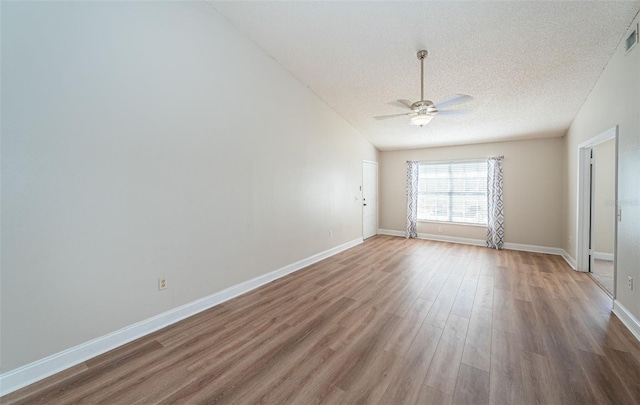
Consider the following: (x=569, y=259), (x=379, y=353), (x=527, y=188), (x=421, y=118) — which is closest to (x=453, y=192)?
(x=527, y=188)

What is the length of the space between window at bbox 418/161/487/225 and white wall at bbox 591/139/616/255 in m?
1.82

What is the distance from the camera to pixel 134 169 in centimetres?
226

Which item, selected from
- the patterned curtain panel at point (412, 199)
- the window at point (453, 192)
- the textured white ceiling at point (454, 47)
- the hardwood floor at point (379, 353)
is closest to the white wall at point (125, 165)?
the hardwood floor at point (379, 353)

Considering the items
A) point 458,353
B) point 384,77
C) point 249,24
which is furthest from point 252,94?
point 458,353

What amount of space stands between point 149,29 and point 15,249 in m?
2.12

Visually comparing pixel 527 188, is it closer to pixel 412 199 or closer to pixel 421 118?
pixel 412 199

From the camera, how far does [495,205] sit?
5.70 metres

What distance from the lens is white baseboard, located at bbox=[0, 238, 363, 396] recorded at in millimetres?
1707

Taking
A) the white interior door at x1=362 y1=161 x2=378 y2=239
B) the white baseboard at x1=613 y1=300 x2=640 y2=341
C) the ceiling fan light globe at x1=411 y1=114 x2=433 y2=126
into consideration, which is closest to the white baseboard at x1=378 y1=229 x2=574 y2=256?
the white interior door at x1=362 y1=161 x2=378 y2=239

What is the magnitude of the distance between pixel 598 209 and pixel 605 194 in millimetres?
396

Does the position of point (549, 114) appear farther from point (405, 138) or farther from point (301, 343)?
point (301, 343)

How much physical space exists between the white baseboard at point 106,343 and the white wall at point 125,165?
0.06m

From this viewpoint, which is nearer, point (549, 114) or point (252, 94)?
point (252, 94)

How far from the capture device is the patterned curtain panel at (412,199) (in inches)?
265
